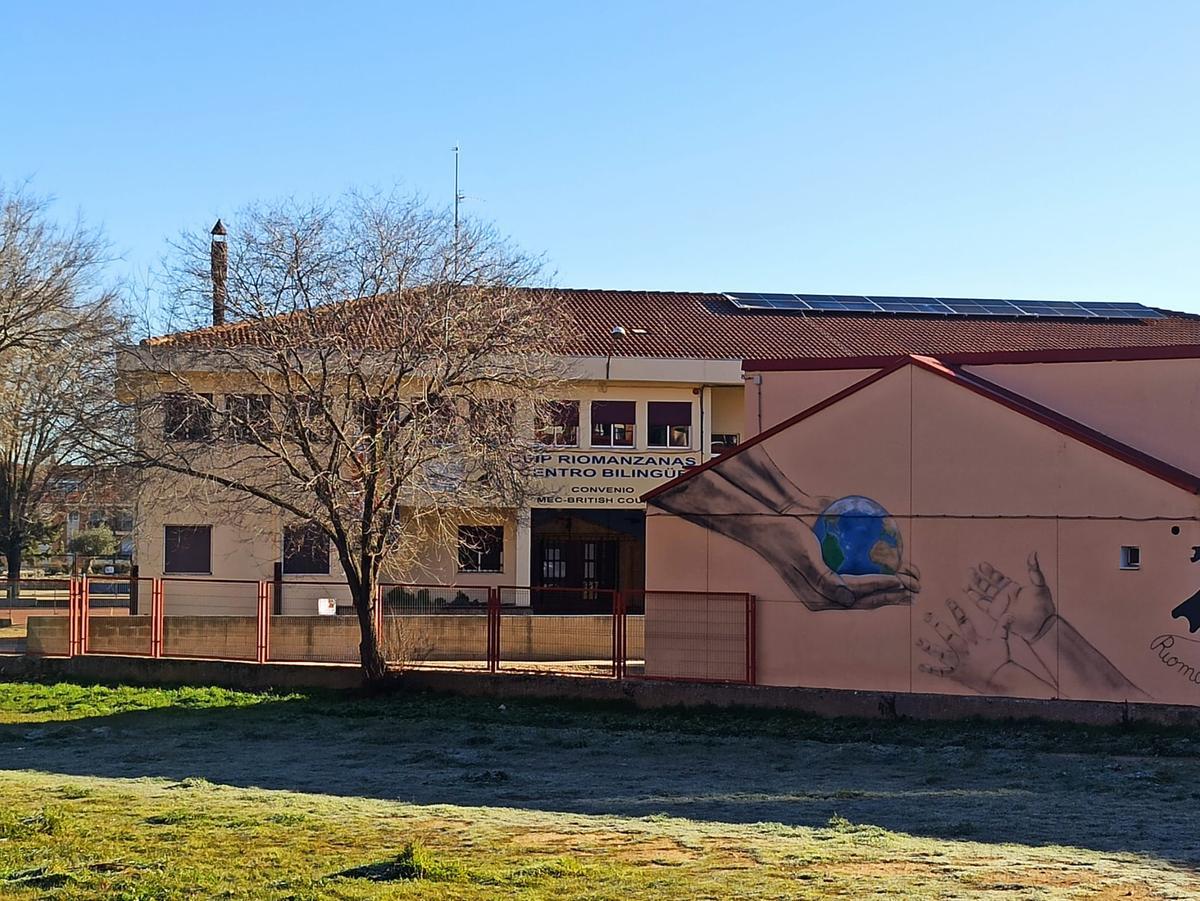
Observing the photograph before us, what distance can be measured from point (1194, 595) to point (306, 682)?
1337cm

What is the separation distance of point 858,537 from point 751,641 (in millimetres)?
2185

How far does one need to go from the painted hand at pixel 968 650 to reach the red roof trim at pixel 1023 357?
375cm

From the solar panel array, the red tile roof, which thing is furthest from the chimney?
the solar panel array

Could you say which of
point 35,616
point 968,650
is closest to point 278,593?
Result: point 35,616

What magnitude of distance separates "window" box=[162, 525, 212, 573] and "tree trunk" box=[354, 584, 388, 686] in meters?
15.6

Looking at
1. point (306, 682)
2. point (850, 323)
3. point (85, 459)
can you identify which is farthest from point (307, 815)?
point (850, 323)

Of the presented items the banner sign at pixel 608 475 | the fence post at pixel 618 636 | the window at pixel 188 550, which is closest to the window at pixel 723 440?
the banner sign at pixel 608 475

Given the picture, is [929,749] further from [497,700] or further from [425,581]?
[425,581]

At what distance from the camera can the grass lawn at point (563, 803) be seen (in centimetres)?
960

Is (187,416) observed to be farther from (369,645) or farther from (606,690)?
(606,690)

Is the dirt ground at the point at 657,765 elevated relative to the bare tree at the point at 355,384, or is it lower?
lower

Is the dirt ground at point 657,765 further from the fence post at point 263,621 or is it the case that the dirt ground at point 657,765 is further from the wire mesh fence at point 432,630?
the fence post at point 263,621

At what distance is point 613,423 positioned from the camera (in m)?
40.7

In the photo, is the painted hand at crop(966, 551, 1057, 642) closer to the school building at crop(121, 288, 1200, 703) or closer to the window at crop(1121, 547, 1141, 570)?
the school building at crop(121, 288, 1200, 703)
